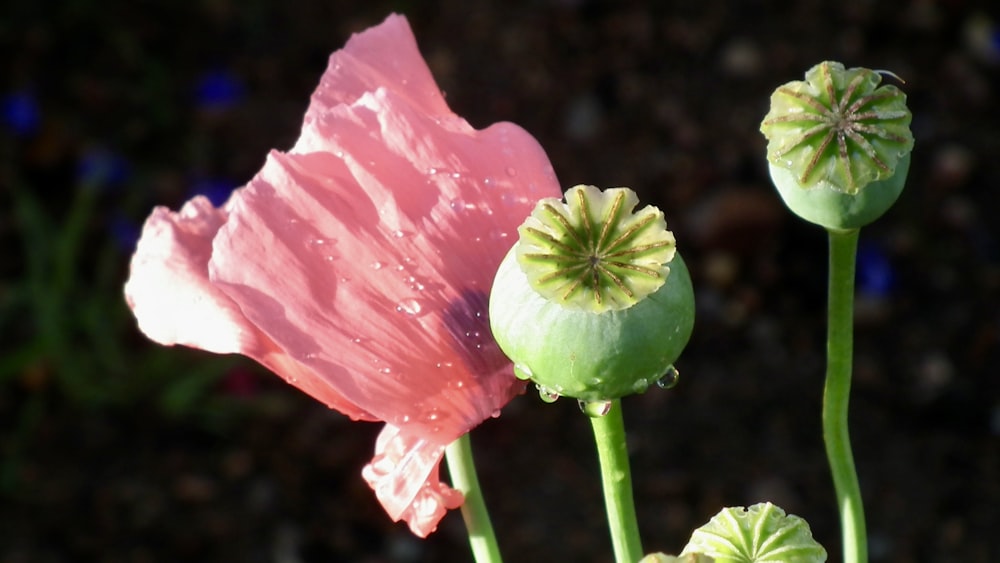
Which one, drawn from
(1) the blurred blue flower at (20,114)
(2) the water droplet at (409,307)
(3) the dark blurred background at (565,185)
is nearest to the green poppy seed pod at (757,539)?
(2) the water droplet at (409,307)

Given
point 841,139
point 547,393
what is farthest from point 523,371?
point 841,139

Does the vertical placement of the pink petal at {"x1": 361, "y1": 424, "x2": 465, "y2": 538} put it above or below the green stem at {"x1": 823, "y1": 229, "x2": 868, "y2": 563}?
below

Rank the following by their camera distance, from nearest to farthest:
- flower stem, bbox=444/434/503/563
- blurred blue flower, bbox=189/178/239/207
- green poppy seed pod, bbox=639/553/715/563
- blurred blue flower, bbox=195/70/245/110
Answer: green poppy seed pod, bbox=639/553/715/563
flower stem, bbox=444/434/503/563
blurred blue flower, bbox=189/178/239/207
blurred blue flower, bbox=195/70/245/110

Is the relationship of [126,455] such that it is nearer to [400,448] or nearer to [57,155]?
[57,155]

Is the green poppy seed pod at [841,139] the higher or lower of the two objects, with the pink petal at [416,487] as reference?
higher

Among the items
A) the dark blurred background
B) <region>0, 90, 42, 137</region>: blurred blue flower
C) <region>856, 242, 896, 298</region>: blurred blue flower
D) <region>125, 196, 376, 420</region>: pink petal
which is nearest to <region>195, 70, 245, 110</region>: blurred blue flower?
the dark blurred background

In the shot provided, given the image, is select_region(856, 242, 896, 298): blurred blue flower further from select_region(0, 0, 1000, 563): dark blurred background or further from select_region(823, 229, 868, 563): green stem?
select_region(823, 229, 868, 563): green stem

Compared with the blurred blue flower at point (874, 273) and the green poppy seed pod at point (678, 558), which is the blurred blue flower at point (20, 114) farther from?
the green poppy seed pod at point (678, 558)
